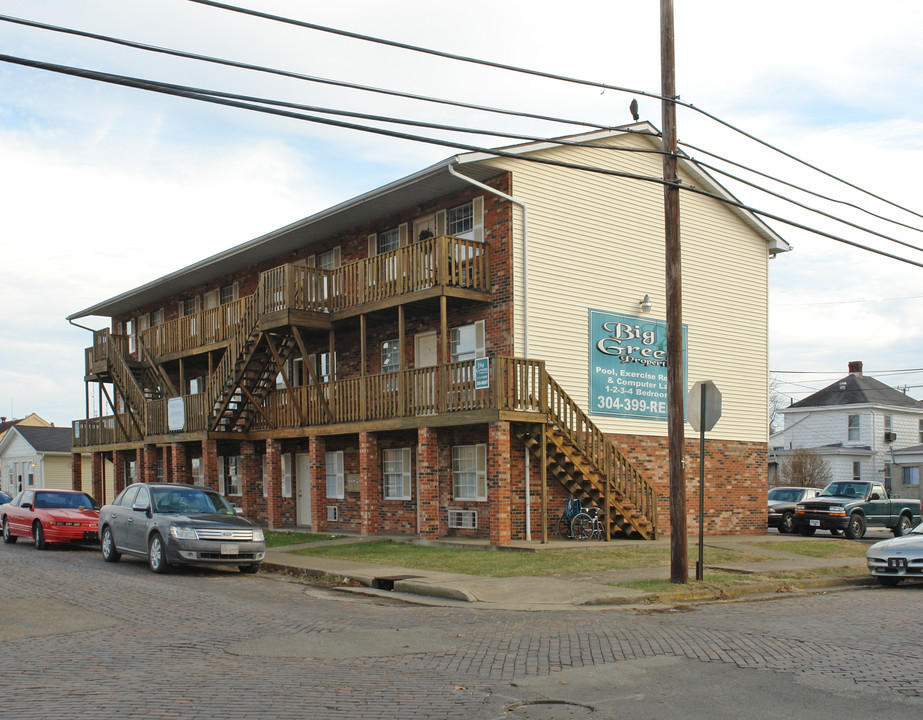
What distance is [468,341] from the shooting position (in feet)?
76.0

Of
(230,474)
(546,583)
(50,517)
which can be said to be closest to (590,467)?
(546,583)

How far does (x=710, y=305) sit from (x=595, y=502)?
7.83 m

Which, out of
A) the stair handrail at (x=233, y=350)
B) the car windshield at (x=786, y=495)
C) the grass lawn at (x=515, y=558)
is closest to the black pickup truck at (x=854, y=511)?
the car windshield at (x=786, y=495)

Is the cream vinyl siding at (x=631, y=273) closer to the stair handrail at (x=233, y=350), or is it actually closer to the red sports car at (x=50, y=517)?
the stair handrail at (x=233, y=350)

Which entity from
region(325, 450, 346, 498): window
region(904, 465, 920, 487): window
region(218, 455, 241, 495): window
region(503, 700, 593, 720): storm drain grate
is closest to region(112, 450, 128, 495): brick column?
region(218, 455, 241, 495): window

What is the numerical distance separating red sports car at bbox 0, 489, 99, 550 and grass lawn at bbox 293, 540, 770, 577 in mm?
5344

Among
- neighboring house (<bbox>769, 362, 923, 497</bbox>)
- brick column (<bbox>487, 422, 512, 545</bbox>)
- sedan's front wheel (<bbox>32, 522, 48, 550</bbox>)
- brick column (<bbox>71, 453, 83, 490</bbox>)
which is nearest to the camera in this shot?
brick column (<bbox>487, 422, 512, 545</bbox>)

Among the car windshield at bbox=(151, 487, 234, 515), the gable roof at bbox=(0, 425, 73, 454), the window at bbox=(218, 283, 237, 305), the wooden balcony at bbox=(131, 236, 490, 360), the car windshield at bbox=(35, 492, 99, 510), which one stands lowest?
the car windshield at bbox=(35, 492, 99, 510)

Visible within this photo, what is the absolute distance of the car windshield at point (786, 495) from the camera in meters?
30.4

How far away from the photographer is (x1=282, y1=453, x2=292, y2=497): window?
29.2 m

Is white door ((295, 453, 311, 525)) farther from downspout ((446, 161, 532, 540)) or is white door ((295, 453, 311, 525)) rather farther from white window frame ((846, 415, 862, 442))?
white window frame ((846, 415, 862, 442))

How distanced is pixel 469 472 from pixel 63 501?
980cm

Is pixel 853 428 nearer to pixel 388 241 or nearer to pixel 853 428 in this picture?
pixel 853 428

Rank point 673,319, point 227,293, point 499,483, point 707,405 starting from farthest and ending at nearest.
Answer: point 227,293 < point 499,483 < point 707,405 < point 673,319
